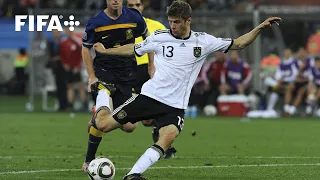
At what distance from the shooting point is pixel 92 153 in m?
11.2

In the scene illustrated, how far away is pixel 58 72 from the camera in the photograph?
26750 millimetres

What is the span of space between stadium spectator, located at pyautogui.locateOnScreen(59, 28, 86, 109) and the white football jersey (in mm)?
16845

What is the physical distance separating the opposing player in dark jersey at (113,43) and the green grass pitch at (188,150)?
38.3 inches

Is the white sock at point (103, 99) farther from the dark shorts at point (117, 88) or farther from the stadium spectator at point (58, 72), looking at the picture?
the stadium spectator at point (58, 72)

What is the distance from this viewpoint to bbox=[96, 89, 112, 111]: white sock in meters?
10.9

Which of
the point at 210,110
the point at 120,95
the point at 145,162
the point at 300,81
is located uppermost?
the point at 120,95

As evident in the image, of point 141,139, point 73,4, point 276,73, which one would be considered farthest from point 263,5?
point 141,139

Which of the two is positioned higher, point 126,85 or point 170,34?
point 170,34

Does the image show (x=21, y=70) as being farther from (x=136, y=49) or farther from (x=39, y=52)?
(x=136, y=49)

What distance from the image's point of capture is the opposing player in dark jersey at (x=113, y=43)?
11.5 meters

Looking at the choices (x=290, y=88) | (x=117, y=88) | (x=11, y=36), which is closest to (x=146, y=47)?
(x=117, y=88)

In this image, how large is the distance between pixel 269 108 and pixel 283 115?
1.80ft

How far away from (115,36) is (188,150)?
3590mm

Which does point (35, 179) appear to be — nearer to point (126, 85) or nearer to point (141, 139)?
point (126, 85)
